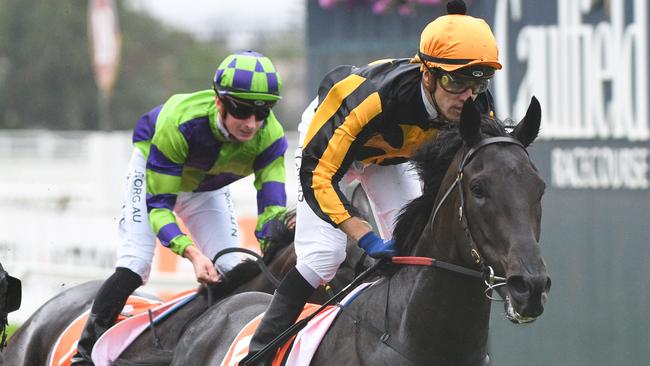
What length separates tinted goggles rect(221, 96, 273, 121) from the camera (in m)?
5.66

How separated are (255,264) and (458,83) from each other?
199 cm

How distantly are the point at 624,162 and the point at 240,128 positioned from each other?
3.24 meters

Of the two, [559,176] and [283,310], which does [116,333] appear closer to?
[283,310]

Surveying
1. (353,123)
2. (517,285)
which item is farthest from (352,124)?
(517,285)

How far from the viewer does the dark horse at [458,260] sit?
3691mm

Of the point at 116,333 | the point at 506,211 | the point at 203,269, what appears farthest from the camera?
the point at 116,333

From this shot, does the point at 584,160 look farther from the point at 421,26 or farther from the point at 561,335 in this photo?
the point at 421,26

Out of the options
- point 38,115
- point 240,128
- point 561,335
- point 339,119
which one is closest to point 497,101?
point 561,335

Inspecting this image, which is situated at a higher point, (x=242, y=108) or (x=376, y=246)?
(x=242, y=108)

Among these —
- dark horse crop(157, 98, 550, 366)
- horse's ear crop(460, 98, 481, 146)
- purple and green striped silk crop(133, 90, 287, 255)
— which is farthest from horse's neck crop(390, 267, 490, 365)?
purple and green striped silk crop(133, 90, 287, 255)

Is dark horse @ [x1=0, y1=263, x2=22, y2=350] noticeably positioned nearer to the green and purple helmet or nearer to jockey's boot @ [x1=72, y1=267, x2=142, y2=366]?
jockey's boot @ [x1=72, y1=267, x2=142, y2=366]

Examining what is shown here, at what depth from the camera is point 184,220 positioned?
6539 mm

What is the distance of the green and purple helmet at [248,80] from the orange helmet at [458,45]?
1.45 meters

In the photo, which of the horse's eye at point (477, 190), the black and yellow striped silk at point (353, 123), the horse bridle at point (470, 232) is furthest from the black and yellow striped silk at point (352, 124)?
the horse's eye at point (477, 190)
